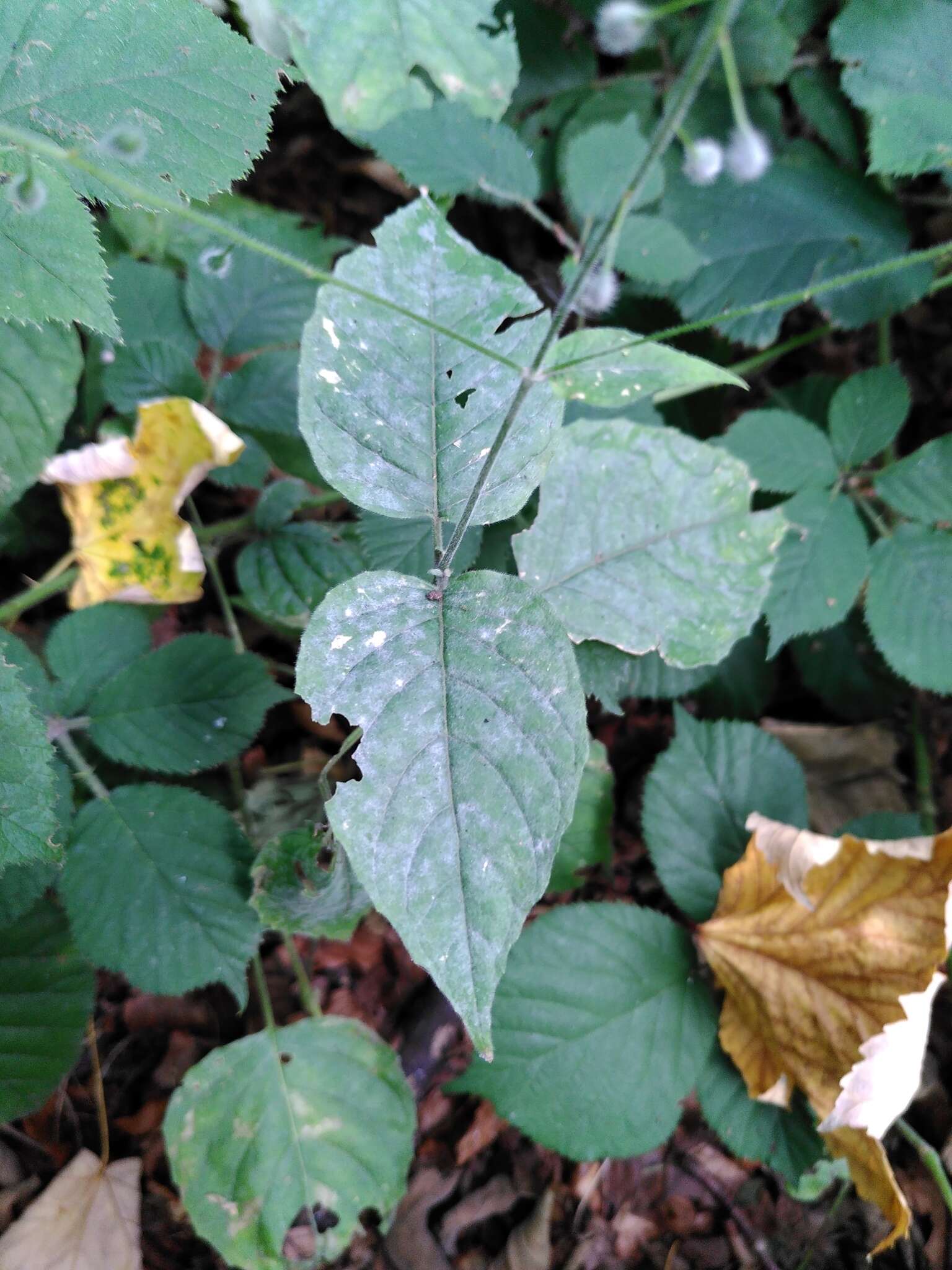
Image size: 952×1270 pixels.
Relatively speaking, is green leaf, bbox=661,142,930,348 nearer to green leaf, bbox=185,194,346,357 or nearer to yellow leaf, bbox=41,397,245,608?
green leaf, bbox=185,194,346,357

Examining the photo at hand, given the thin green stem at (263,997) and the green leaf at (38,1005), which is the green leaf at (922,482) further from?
the green leaf at (38,1005)

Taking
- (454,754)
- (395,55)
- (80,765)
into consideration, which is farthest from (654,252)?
(80,765)

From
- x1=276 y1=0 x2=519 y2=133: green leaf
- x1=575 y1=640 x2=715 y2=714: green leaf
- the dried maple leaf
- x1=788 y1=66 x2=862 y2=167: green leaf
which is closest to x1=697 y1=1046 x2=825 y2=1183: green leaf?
the dried maple leaf

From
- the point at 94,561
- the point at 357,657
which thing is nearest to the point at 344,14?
the point at 94,561

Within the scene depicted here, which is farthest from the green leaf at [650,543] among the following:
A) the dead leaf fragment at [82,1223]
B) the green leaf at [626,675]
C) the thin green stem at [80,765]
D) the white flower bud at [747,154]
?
the dead leaf fragment at [82,1223]

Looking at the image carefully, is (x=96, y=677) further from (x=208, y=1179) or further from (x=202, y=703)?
(x=208, y=1179)

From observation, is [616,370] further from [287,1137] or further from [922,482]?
[287,1137]
